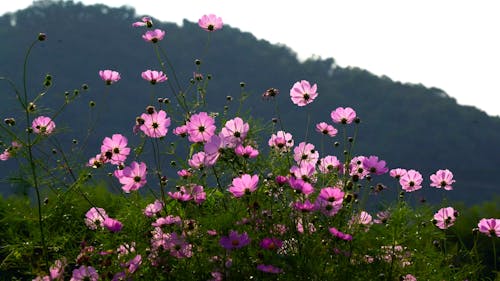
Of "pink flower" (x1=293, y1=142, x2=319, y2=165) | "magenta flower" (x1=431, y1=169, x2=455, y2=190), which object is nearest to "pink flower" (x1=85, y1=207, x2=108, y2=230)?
"pink flower" (x1=293, y1=142, x2=319, y2=165)

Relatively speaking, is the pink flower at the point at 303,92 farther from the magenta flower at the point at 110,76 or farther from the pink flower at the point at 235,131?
the magenta flower at the point at 110,76

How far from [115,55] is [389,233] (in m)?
81.4

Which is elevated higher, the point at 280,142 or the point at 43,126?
the point at 43,126

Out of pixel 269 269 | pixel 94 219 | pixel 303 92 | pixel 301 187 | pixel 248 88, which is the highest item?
pixel 248 88

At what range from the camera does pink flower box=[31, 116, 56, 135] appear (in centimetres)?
315

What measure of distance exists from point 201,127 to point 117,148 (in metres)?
0.44

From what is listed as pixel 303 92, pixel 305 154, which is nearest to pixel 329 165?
pixel 305 154

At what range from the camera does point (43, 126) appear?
3186mm

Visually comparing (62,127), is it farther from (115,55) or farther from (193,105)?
(115,55)

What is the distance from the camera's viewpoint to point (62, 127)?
3352 mm

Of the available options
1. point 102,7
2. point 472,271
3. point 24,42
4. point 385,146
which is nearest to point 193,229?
point 472,271

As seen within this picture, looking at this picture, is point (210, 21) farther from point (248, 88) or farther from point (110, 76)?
point (248, 88)

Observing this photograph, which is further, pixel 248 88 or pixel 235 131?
pixel 248 88

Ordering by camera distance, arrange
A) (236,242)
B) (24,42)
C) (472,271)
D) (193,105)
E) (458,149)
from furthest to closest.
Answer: (24,42) → (458,149) → (193,105) → (472,271) → (236,242)
